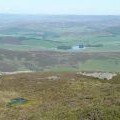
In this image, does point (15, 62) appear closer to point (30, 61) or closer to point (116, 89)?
point (30, 61)

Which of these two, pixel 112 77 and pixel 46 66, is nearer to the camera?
pixel 112 77

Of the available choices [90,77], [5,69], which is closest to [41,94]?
[90,77]

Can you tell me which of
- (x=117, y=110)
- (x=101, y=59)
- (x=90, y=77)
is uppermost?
(x=117, y=110)

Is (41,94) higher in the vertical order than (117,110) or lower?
lower

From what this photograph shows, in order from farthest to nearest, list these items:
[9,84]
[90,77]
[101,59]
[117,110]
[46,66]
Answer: [101,59] < [46,66] < [90,77] < [9,84] < [117,110]

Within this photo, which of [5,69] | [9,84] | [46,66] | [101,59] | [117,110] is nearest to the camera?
[117,110]

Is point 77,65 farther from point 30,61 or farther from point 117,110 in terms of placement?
point 117,110
